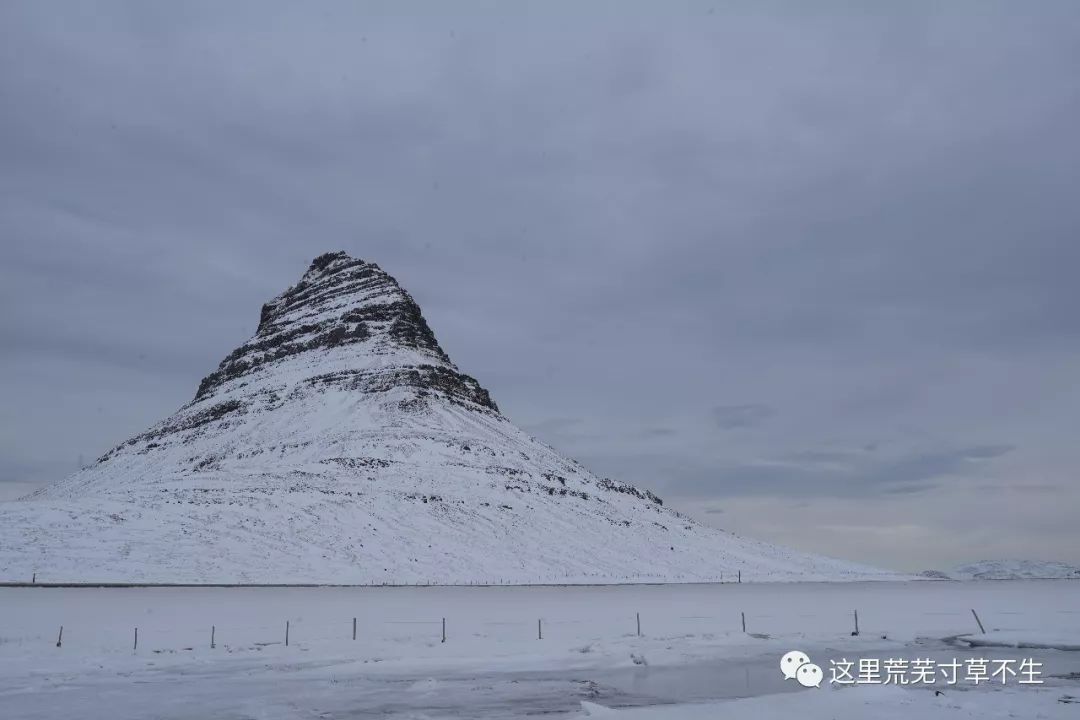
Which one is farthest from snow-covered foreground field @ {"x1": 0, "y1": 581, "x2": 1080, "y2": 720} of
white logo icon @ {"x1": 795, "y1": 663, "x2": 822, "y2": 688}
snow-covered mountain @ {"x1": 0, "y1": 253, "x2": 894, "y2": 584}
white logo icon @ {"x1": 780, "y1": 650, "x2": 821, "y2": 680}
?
snow-covered mountain @ {"x1": 0, "y1": 253, "x2": 894, "y2": 584}

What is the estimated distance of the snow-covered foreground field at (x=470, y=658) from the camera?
21.9 metres

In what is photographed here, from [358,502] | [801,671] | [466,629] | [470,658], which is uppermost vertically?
[358,502]

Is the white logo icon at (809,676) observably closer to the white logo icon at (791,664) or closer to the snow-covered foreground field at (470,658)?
the white logo icon at (791,664)

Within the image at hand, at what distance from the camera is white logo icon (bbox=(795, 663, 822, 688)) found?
2492 centimetres

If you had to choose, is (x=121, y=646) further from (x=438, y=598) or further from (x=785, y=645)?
(x=438, y=598)

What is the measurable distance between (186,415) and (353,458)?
69.8 m

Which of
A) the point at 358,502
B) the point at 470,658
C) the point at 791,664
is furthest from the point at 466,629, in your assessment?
the point at 358,502

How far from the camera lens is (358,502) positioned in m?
109

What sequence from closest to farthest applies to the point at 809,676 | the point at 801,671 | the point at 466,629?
the point at 809,676, the point at 801,671, the point at 466,629

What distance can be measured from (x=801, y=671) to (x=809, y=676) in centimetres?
144

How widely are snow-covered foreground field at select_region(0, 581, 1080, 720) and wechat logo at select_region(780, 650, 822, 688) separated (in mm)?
463

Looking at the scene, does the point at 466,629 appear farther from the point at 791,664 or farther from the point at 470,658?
the point at 791,664

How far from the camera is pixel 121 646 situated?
34.2 meters

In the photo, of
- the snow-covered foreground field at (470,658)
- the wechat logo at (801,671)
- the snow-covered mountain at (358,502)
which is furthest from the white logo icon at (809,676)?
the snow-covered mountain at (358,502)
